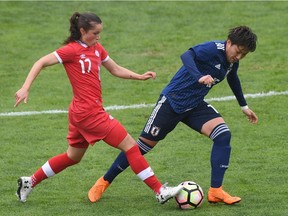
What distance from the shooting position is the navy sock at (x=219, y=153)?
32.0 ft

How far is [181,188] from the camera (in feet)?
31.6

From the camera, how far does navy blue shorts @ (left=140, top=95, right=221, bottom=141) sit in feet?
32.7

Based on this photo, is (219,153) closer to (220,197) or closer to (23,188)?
(220,197)

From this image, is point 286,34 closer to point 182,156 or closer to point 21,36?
point 21,36

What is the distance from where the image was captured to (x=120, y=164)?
1021 cm

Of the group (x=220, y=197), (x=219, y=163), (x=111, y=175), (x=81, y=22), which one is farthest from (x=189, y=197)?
(x=81, y=22)

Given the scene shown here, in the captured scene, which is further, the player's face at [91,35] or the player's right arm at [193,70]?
the player's face at [91,35]

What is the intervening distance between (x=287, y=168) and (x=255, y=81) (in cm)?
471

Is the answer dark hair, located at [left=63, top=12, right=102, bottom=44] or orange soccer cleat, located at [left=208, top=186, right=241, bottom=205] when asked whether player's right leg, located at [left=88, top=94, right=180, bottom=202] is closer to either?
orange soccer cleat, located at [left=208, top=186, right=241, bottom=205]

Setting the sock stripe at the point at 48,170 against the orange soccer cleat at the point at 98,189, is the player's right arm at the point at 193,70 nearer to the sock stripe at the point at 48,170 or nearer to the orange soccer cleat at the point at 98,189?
the orange soccer cleat at the point at 98,189

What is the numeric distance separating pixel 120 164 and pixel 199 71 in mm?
1365

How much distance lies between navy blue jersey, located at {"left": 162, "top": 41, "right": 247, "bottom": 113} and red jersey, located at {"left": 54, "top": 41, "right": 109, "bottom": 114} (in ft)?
2.82

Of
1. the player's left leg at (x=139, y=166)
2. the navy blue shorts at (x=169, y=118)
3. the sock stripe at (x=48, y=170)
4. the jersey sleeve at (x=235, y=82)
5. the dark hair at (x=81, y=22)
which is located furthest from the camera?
the jersey sleeve at (x=235, y=82)

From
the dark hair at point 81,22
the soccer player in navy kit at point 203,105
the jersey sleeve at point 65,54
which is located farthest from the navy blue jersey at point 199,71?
the jersey sleeve at point 65,54
